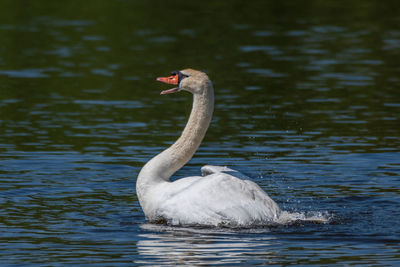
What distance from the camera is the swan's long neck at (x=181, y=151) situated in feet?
40.1

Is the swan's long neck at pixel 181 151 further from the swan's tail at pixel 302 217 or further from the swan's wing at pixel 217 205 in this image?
the swan's tail at pixel 302 217

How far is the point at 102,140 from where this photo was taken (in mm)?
17859

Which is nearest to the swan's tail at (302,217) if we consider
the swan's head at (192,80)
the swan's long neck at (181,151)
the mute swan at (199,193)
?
the mute swan at (199,193)

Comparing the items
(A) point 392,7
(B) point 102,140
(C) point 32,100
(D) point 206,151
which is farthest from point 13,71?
(A) point 392,7

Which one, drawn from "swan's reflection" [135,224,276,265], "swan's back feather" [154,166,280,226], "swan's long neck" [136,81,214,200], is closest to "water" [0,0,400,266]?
"swan's reflection" [135,224,276,265]

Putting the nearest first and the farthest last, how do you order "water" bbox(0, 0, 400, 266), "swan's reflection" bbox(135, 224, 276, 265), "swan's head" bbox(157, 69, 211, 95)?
"swan's reflection" bbox(135, 224, 276, 265) < "water" bbox(0, 0, 400, 266) < "swan's head" bbox(157, 69, 211, 95)

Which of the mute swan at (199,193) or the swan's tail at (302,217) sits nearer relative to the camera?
the mute swan at (199,193)

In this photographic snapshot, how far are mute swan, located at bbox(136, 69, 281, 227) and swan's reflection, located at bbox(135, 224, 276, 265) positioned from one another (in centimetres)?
16

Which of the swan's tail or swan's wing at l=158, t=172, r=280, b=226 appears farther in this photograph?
the swan's tail

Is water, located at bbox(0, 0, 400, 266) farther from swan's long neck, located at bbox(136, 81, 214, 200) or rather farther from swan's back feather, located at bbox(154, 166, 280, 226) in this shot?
swan's long neck, located at bbox(136, 81, 214, 200)

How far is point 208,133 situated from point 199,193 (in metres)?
7.21

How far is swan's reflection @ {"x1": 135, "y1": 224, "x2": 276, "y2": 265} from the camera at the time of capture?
10188mm

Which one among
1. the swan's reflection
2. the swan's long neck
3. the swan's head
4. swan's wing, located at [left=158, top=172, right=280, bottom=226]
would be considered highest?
the swan's head

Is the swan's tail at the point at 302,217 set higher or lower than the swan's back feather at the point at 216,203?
lower
